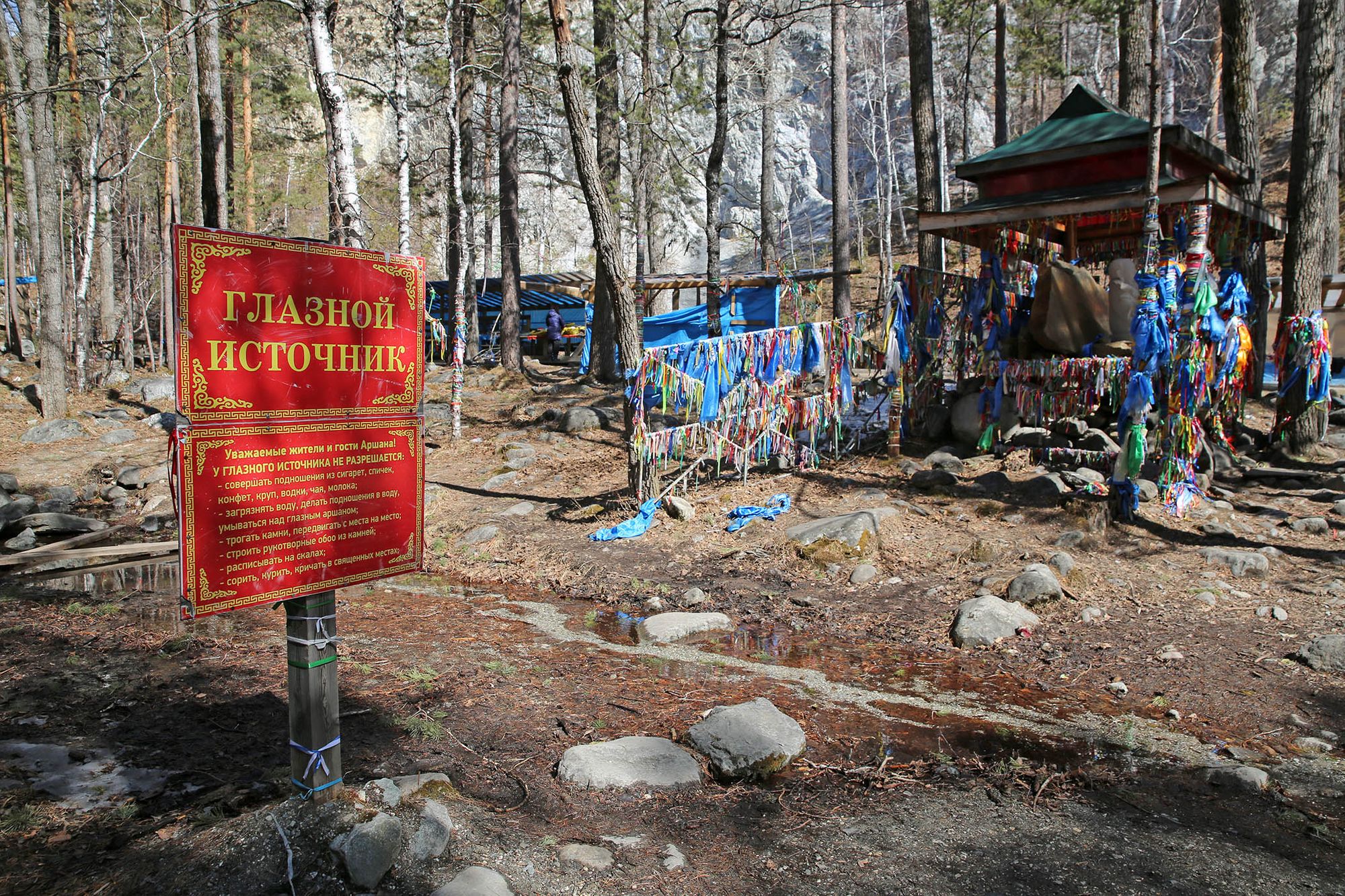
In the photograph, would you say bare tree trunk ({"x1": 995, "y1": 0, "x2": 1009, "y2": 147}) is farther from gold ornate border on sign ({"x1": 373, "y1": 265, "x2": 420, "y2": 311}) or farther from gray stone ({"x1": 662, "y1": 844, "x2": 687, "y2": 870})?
gray stone ({"x1": 662, "y1": 844, "x2": 687, "y2": 870})

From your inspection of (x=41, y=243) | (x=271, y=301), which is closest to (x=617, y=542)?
(x=271, y=301)

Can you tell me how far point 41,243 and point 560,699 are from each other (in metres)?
16.9

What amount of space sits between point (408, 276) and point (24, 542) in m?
9.43

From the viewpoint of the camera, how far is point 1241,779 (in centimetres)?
443

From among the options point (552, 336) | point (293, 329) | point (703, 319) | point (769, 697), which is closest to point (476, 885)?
point (293, 329)

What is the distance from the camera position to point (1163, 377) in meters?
8.73

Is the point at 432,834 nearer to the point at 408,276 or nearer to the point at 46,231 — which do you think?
the point at 408,276

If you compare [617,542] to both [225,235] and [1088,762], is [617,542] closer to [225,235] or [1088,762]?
[1088,762]

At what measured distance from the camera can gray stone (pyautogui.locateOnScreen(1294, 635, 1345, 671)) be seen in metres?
5.82

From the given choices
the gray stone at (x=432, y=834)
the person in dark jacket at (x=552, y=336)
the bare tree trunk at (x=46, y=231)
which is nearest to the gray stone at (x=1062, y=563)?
the gray stone at (x=432, y=834)

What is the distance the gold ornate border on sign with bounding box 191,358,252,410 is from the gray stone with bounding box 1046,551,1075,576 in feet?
22.5

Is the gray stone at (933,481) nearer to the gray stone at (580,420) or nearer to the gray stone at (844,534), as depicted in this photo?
the gray stone at (844,534)

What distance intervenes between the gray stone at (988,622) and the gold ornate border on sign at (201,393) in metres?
5.61

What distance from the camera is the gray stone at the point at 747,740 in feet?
15.1
